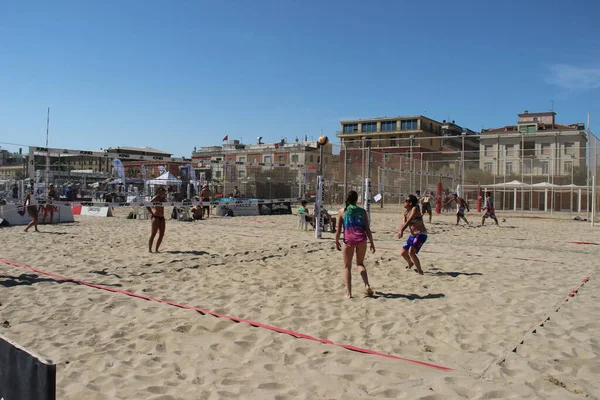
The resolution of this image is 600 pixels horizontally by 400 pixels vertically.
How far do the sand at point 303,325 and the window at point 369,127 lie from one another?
6697cm

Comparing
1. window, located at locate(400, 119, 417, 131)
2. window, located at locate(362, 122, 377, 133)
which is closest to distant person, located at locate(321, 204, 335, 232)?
window, located at locate(400, 119, 417, 131)

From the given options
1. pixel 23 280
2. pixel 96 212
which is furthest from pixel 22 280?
pixel 96 212

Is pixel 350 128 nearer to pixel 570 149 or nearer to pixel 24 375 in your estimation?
pixel 570 149

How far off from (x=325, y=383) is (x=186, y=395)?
37.7 inches

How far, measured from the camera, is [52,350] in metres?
3.95

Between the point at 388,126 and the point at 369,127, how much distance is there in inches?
124

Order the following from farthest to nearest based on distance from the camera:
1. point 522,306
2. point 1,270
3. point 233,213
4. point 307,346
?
point 233,213 < point 1,270 < point 522,306 < point 307,346

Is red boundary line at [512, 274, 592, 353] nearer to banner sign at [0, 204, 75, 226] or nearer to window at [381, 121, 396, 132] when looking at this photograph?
banner sign at [0, 204, 75, 226]

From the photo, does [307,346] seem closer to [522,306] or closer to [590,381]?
[590,381]

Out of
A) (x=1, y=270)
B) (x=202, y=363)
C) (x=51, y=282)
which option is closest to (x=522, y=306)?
(x=202, y=363)

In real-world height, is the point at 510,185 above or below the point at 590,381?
above

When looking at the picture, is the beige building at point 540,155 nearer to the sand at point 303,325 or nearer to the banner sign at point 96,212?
the sand at point 303,325

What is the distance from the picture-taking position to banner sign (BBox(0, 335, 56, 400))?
5.06 ft

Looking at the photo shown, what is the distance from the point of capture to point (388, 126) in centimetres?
7400
